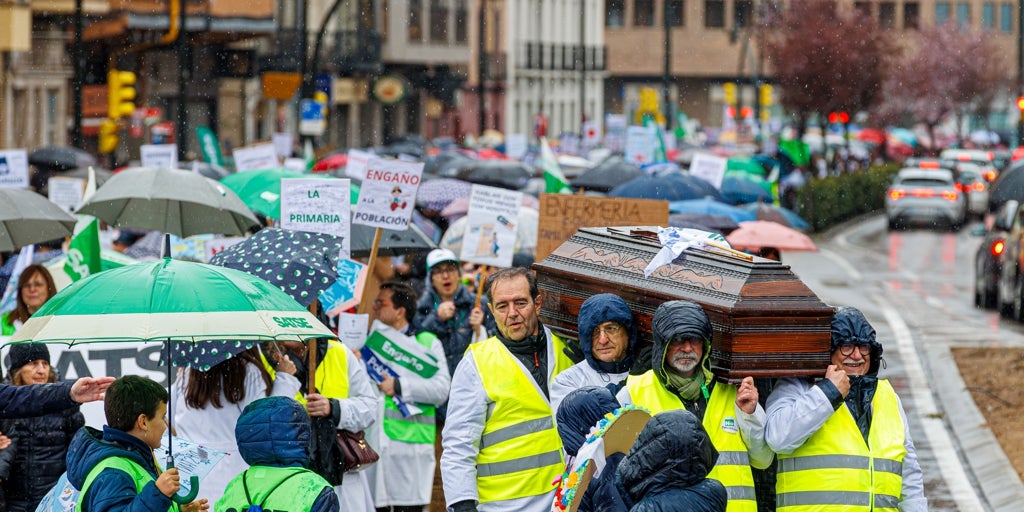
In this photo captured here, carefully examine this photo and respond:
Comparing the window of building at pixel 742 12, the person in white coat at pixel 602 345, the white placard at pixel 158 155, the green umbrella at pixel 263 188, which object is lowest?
the person in white coat at pixel 602 345

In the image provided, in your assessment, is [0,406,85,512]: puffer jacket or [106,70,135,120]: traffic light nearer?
[0,406,85,512]: puffer jacket

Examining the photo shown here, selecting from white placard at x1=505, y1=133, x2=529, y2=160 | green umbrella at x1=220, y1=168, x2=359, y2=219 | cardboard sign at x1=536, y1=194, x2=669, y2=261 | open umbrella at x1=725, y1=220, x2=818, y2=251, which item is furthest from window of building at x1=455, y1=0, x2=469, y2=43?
cardboard sign at x1=536, y1=194, x2=669, y2=261

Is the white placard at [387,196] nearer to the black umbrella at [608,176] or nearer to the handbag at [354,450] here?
the handbag at [354,450]

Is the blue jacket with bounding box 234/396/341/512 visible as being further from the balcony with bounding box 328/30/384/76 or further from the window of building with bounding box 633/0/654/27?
the window of building with bounding box 633/0/654/27

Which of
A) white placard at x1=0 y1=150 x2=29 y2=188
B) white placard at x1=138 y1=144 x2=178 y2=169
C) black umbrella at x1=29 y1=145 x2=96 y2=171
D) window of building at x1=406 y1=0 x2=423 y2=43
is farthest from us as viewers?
window of building at x1=406 y1=0 x2=423 y2=43

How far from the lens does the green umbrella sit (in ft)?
43.3

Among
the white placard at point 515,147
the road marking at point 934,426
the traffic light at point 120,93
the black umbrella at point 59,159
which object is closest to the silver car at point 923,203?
the white placard at point 515,147

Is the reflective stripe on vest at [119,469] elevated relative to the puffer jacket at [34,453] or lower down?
elevated

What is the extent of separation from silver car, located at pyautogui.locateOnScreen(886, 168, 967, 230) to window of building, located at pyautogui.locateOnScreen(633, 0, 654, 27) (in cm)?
5325

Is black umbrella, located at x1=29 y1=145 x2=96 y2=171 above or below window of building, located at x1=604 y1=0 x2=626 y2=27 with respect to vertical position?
below

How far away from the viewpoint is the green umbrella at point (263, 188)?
43.3ft

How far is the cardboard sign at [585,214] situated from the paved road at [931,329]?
2.57 m

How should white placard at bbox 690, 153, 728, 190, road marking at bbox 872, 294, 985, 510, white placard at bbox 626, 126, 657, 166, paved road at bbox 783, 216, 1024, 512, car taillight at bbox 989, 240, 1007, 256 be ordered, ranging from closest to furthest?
1. road marking at bbox 872, 294, 985, 510
2. paved road at bbox 783, 216, 1024, 512
3. white placard at bbox 690, 153, 728, 190
4. car taillight at bbox 989, 240, 1007, 256
5. white placard at bbox 626, 126, 657, 166

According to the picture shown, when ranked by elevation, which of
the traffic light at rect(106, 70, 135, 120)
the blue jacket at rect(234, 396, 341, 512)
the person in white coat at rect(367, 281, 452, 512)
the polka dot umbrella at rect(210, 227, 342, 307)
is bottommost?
the person in white coat at rect(367, 281, 452, 512)
